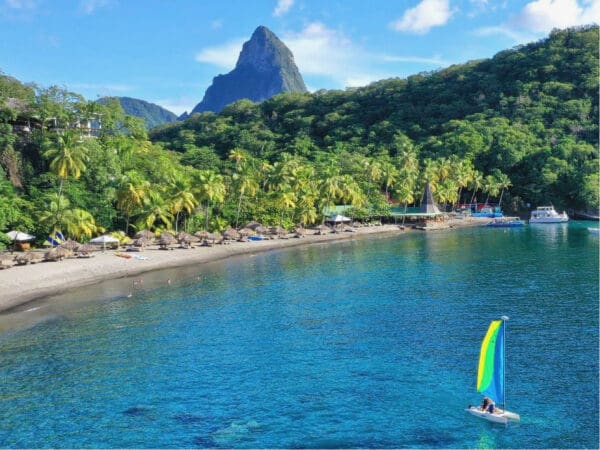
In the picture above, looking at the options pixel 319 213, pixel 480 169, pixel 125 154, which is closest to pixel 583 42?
pixel 480 169

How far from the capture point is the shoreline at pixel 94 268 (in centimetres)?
4231

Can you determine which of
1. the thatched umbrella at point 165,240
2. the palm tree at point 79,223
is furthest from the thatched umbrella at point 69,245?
the thatched umbrella at point 165,240

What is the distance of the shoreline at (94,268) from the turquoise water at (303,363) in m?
2.82

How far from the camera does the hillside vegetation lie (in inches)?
2689

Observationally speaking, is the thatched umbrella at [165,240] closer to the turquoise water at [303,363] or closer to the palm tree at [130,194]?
the palm tree at [130,194]

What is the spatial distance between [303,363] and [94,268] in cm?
3076

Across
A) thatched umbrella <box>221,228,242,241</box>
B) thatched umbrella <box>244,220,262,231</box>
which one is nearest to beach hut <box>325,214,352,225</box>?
thatched umbrella <box>244,220,262,231</box>

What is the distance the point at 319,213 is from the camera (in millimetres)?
92438

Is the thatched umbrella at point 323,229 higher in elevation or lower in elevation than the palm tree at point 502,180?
lower

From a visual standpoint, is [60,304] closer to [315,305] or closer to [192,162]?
[315,305]

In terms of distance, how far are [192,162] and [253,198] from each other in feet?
142

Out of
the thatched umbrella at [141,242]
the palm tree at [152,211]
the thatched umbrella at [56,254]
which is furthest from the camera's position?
the palm tree at [152,211]

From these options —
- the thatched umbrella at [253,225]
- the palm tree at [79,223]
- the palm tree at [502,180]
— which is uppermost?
the palm tree at [502,180]

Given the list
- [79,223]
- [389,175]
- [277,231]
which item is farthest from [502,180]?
[79,223]
